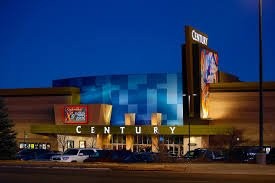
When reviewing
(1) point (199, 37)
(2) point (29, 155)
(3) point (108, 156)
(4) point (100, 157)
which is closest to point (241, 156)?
(3) point (108, 156)

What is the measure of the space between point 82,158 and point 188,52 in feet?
119

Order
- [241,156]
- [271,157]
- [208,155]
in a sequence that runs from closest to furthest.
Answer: [241,156], [271,157], [208,155]

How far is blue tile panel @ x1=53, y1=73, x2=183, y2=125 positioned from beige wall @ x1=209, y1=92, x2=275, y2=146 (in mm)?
6253

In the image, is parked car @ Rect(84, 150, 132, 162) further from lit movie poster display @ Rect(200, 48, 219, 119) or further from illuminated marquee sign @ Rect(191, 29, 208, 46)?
illuminated marquee sign @ Rect(191, 29, 208, 46)

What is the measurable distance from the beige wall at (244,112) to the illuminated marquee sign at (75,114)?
20.1 m

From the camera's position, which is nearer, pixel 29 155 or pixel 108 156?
pixel 108 156

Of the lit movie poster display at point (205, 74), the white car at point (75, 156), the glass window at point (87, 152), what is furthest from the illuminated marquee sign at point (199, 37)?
the white car at point (75, 156)

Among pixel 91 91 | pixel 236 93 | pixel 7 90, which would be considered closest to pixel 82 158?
pixel 236 93

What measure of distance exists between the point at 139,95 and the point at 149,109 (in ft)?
9.39

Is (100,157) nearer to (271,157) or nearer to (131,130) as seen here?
(271,157)

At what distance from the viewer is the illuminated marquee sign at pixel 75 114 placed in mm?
92500

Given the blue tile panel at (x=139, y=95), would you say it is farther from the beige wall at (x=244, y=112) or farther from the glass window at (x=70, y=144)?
the glass window at (x=70, y=144)

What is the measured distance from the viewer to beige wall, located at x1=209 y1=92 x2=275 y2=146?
3304 inches

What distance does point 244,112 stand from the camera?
281 ft
